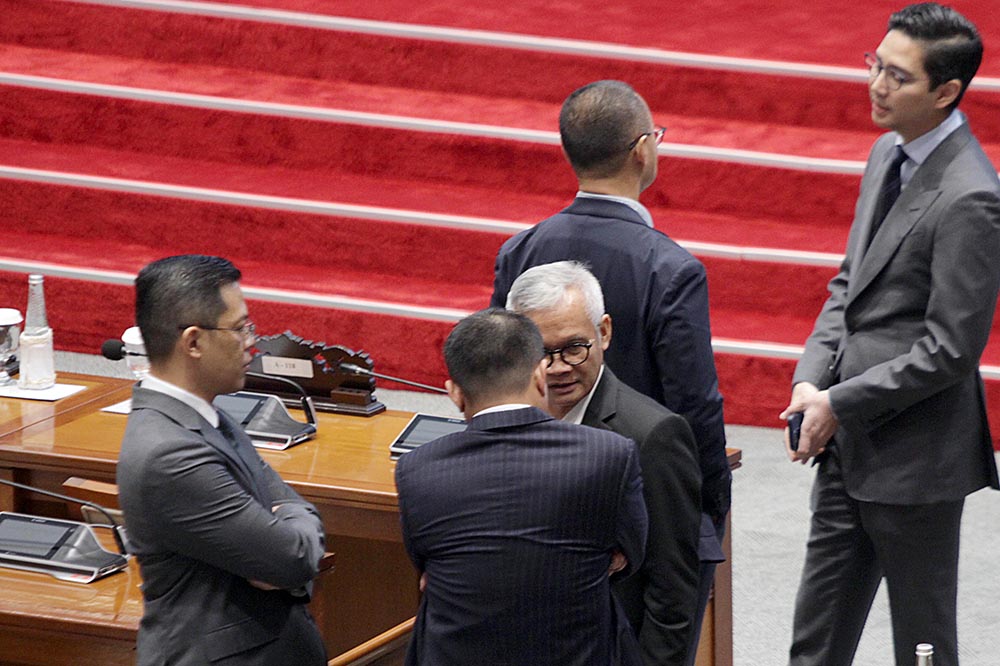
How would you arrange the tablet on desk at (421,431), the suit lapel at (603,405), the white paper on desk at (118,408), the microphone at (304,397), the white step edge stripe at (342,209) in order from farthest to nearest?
the white step edge stripe at (342,209), the white paper on desk at (118,408), the microphone at (304,397), the tablet on desk at (421,431), the suit lapel at (603,405)

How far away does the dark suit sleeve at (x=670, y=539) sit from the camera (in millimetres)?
2137

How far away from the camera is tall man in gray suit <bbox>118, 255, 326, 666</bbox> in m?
2.05

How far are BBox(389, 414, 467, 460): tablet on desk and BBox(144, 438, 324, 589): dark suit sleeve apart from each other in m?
0.86

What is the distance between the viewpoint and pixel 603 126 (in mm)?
2512

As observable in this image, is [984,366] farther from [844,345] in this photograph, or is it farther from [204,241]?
[204,241]

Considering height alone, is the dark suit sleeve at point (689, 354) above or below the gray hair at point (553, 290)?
below

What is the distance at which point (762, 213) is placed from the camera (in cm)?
507

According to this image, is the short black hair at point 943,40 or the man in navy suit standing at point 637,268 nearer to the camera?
the man in navy suit standing at point 637,268

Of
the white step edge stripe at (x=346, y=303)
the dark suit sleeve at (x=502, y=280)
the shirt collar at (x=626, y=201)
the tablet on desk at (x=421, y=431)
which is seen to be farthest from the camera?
the white step edge stripe at (x=346, y=303)

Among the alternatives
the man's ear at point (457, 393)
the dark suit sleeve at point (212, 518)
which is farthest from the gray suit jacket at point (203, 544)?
the man's ear at point (457, 393)

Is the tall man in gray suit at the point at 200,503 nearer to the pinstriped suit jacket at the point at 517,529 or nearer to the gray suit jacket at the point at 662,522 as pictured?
the pinstriped suit jacket at the point at 517,529

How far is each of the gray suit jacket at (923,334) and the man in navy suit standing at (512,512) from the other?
84 centimetres

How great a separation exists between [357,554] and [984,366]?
2251mm

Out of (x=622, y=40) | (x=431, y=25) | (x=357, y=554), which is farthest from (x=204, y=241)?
(x=357, y=554)
